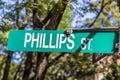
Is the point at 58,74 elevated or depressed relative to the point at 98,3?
depressed

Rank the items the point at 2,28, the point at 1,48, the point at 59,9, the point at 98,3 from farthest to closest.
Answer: the point at 1,48, the point at 98,3, the point at 2,28, the point at 59,9

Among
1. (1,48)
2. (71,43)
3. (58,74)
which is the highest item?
(71,43)

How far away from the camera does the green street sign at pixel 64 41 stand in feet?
11.8

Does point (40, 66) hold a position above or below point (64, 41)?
below

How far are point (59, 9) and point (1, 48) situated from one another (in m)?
9.65

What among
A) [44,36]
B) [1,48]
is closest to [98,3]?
[1,48]

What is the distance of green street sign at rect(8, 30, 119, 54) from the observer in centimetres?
358

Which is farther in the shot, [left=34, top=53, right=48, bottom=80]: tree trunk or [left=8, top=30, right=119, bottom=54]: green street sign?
[left=34, top=53, right=48, bottom=80]: tree trunk

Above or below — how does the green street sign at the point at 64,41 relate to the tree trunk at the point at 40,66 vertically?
above

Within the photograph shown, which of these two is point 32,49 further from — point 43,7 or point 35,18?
point 35,18

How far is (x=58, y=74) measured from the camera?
92.9 ft

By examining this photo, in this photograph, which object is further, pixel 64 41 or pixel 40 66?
pixel 40 66

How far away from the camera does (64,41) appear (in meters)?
3.71

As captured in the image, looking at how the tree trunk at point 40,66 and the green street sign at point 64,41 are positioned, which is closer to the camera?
the green street sign at point 64,41
